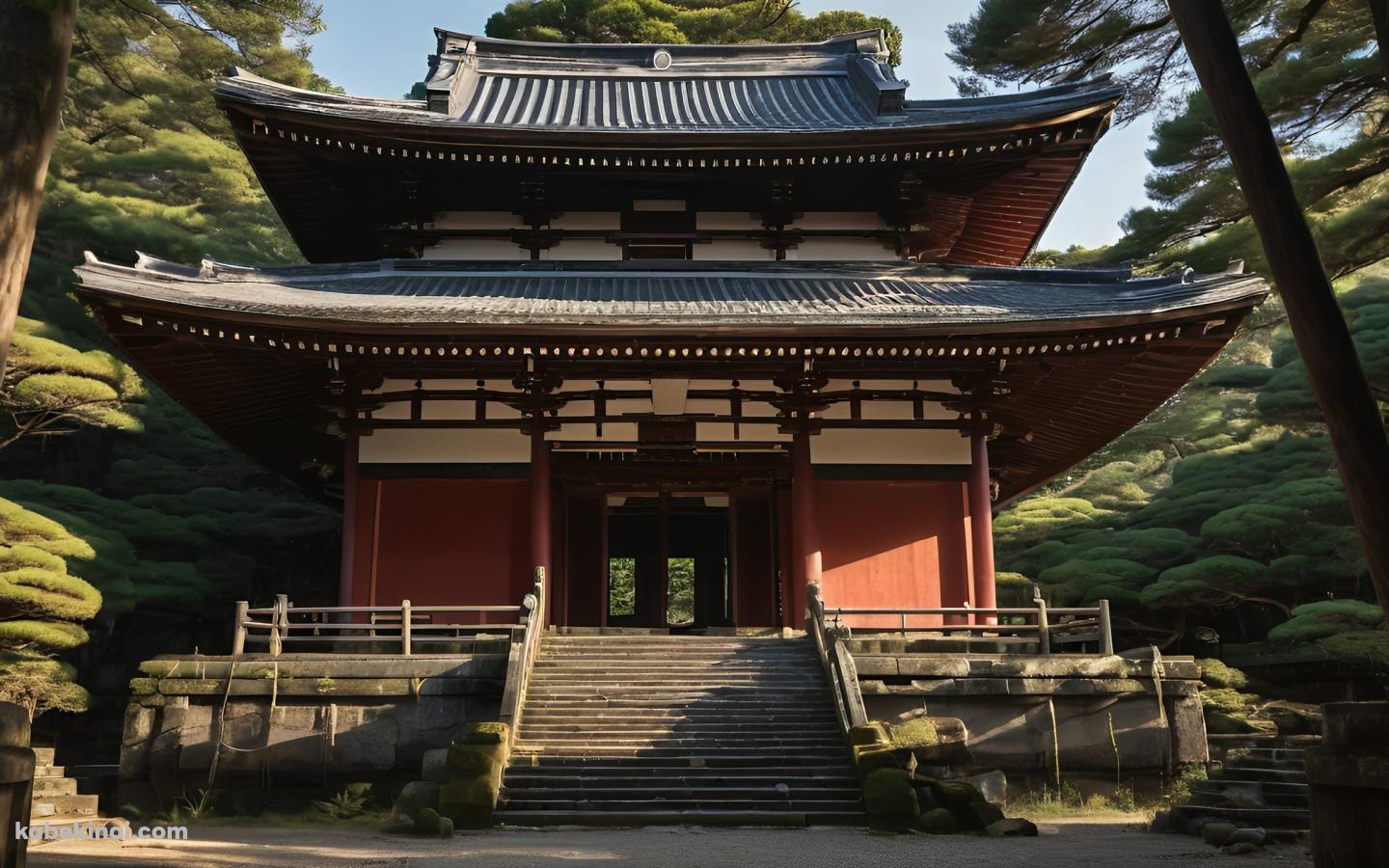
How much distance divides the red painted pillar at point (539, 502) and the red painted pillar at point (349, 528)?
2.41 metres

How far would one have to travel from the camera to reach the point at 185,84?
2978 centimetres

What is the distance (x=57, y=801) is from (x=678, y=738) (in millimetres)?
7564

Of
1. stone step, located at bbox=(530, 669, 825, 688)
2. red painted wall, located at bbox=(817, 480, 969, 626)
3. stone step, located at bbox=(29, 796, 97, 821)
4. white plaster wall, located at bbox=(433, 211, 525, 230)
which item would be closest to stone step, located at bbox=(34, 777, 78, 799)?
stone step, located at bbox=(29, 796, 97, 821)

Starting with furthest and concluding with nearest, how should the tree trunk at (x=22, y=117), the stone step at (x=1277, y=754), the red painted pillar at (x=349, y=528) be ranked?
the red painted pillar at (x=349, y=528) → the stone step at (x=1277, y=754) → the tree trunk at (x=22, y=117)

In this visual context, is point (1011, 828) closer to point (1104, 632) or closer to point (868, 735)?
point (868, 735)

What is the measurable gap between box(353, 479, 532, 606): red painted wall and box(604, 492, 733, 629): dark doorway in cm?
324

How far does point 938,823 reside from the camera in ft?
33.8

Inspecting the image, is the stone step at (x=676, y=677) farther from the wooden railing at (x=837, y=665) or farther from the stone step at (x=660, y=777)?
the stone step at (x=660, y=777)

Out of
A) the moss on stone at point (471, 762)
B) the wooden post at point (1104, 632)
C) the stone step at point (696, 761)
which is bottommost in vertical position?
the stone step at point (696, 761)

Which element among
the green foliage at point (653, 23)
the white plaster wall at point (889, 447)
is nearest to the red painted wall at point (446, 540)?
the white plaster wall at point (889, 447)

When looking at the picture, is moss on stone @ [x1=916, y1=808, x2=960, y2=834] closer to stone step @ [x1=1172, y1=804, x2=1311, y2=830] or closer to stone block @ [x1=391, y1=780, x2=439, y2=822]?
stone step @ [x1=1172, y1=804, x2=1311, y2=830]

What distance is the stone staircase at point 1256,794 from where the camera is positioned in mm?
10781

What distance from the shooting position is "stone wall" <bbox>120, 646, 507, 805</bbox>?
12.5m

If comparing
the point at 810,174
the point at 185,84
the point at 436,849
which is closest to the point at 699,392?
the point at 810,174
